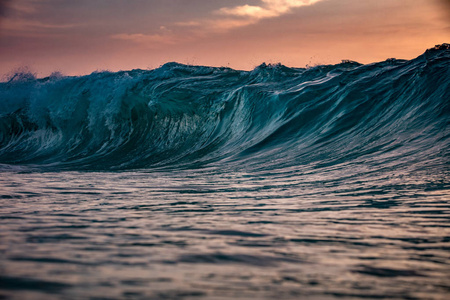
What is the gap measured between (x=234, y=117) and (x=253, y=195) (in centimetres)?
777

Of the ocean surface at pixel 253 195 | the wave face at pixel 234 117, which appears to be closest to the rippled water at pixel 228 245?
the ocean surface at pixel 253 195

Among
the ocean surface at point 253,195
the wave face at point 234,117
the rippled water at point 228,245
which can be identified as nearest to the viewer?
the rippled water at point 228,245

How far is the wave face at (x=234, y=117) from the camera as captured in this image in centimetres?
820

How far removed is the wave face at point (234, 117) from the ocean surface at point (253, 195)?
6 centimetres

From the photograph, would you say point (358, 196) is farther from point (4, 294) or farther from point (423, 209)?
point (4, 294)

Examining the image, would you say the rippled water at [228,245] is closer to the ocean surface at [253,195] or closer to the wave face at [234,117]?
the ocean surface at [253,195]

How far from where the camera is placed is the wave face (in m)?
8.20

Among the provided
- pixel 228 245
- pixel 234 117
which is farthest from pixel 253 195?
pixel 234 117

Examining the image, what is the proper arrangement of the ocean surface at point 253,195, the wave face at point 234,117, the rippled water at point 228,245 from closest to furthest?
the rippled water at point 228,245
the ocean surface at point 253,195
the wave face at point 234,117

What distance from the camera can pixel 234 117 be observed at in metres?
12.5

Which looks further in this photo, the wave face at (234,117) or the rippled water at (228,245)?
the wave face at (234,117)

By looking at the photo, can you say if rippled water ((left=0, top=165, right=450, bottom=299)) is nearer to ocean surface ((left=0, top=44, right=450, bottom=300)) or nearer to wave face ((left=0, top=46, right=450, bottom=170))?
ocean surface ((left=0, top=44, right=450, bottom=300))

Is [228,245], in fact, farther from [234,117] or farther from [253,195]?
[234,117]

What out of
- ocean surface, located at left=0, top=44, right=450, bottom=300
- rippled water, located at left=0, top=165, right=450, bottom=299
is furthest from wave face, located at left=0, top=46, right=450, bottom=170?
rippled water, located at left=0, top=165, right=450, bottom=299
